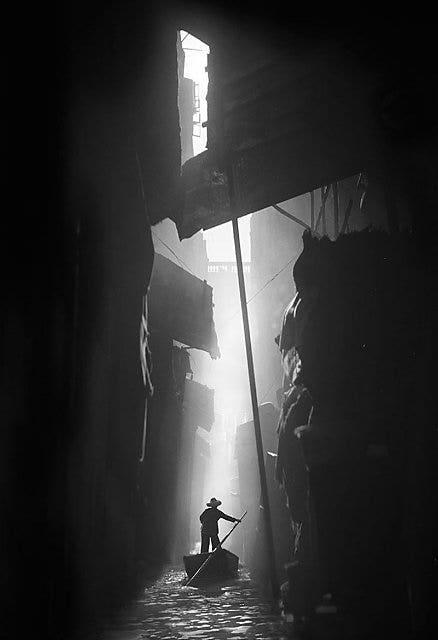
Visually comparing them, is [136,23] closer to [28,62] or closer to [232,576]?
[28,62]

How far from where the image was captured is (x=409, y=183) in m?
8.34

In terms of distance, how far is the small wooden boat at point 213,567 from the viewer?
11180 millimetres

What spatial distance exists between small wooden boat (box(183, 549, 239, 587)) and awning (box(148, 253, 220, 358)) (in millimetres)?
6429

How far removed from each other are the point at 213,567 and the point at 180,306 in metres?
7.60

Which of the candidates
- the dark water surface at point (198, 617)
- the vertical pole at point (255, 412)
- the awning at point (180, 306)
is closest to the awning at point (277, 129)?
the vertical pole at point (255, 412)

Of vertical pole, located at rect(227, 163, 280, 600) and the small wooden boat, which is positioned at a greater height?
vertical pole, located at rect(227, 163, 280, 600)

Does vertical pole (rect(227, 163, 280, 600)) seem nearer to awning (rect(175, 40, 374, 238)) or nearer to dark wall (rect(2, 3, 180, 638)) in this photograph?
awning (rect(175, 40, 374, 238))

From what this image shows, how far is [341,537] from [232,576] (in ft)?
20.5

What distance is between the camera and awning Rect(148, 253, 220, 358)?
598 inches

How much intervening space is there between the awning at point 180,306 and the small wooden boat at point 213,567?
6.43m

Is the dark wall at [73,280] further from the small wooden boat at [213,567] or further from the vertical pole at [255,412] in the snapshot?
the small wooden boat at [213,567]

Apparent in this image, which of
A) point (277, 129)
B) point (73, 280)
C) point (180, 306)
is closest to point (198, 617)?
point (73, 280)

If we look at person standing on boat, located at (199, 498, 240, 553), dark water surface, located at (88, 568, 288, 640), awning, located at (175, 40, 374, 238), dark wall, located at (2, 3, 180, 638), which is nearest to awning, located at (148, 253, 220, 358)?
awning, located at (175, 40, 374, 238)

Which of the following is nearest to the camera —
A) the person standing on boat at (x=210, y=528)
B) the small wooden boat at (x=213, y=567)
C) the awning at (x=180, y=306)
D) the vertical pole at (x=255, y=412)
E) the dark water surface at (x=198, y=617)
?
the dark water surface at (x=198, y=617)
